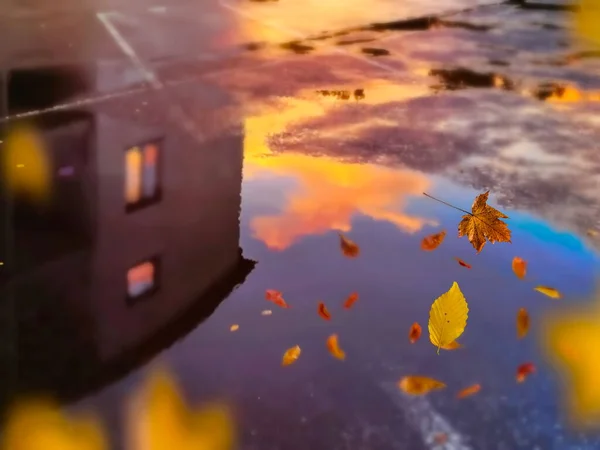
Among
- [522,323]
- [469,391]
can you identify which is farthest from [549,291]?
[469,391]

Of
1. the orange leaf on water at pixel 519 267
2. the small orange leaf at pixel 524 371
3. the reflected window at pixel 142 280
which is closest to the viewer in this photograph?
the small orange leaf at pixel 524 371

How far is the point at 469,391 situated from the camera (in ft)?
8.94

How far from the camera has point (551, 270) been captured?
3.61 m

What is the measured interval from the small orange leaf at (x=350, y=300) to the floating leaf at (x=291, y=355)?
40 cm

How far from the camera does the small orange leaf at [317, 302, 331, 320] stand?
3174mm

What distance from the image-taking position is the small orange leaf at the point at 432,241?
3768 mm

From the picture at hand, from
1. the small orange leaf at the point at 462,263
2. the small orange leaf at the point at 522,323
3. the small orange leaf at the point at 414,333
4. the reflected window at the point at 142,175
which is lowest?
the small orange leaf at the point at 414,333

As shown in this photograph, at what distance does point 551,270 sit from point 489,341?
2.50 ft

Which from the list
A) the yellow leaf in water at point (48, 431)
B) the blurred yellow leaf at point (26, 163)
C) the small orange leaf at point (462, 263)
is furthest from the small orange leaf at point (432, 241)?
the blurred yellow leaf at point (26, 163)

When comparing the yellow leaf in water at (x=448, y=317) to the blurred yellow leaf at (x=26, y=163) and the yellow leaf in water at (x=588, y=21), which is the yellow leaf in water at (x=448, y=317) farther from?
the yellow leaf in water at (x=588, y=21)

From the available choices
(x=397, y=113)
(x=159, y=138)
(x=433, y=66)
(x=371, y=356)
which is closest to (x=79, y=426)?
(x=371, y=356)

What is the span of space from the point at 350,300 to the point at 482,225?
120cm

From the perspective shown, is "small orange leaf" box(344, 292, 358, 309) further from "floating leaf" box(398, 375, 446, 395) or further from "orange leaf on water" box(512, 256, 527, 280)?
"orange leaf on water" box(512, 256, 527, 280)

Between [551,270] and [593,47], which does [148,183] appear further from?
[593,47]
